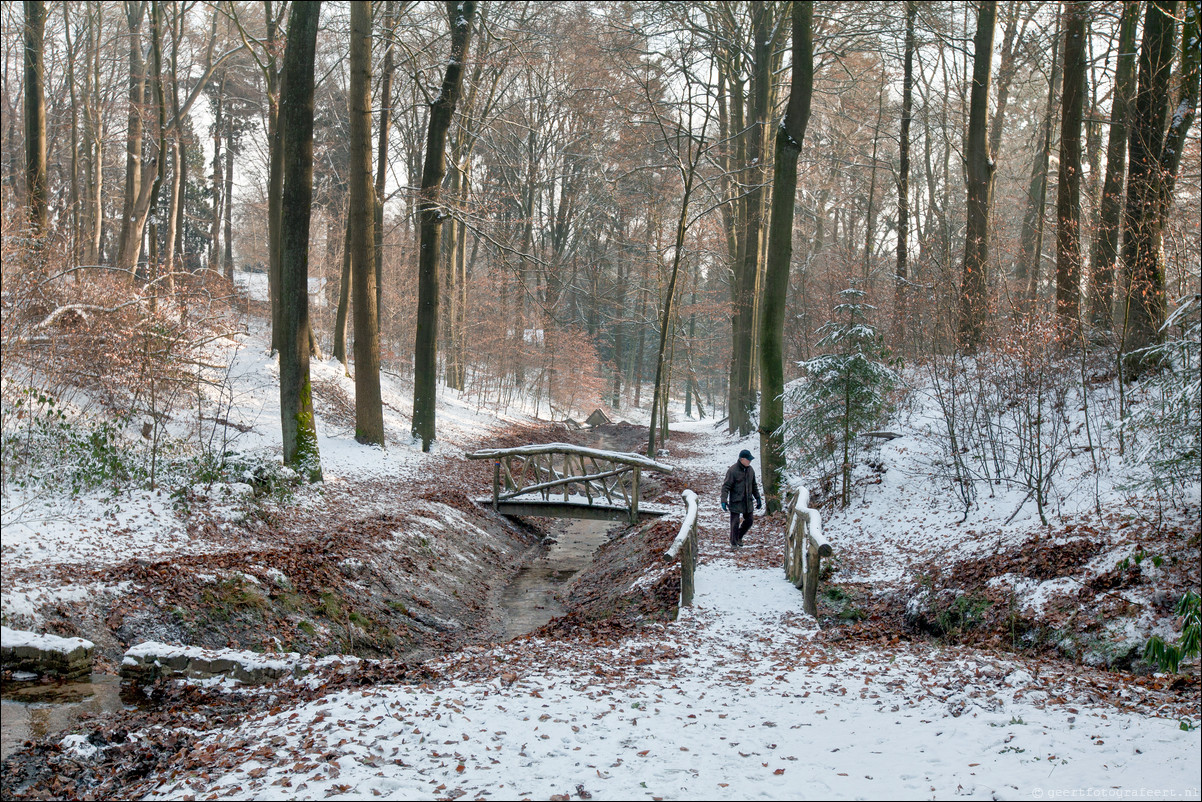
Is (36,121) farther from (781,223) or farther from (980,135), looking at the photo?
(980,135)

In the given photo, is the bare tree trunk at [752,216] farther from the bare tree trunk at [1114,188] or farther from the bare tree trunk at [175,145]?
the bare tree trunk at [175,145]

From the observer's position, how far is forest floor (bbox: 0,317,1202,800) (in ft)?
13.3

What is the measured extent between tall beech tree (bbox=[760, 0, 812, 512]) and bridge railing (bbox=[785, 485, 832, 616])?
304 centimetres

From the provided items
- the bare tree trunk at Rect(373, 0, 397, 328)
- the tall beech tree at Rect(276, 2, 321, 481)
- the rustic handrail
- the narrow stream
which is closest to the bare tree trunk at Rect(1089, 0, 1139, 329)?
the rustic handrail

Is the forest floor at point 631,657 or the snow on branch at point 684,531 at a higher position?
the snow on branch at point 684,531

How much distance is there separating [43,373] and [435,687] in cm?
814

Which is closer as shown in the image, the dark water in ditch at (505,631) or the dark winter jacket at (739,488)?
the dark water in ditch at (505,631)

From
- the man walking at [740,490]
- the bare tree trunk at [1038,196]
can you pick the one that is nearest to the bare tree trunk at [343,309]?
the man walking at [740,490]

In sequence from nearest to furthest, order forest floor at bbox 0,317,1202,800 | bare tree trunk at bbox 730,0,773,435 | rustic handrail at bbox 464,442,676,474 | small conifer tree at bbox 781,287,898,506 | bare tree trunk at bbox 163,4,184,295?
forest floor at bbox 0,317,1202,800
small conifer tree at bbox 781,287,898,506
rustic handrail at bbox 464,442,676,474
bare tree trunk at bbox 163,4,184,295
bare tree trunk at bbox 730,0,773,435

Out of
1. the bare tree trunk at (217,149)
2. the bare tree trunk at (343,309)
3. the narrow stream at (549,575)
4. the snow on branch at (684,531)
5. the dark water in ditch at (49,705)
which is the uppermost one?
the bare tree trunk at (217,149)

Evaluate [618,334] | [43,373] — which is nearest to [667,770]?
[43,373]

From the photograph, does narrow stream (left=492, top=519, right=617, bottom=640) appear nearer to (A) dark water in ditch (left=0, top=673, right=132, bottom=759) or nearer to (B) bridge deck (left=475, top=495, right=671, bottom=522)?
(B) bridge deck (left=475, top=495, right=671, bottom=522)

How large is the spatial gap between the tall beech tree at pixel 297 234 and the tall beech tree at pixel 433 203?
368cm

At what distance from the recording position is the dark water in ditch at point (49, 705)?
4.99 meters
